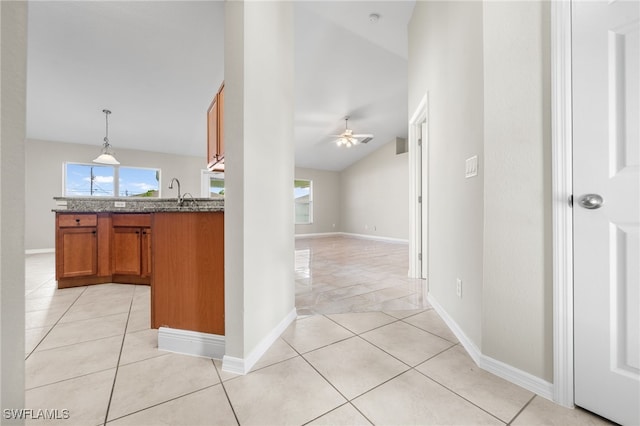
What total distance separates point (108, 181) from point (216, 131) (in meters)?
5.17

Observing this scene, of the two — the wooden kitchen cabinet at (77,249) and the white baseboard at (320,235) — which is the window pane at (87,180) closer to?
the wooden kitchen cabinet at (77,249)

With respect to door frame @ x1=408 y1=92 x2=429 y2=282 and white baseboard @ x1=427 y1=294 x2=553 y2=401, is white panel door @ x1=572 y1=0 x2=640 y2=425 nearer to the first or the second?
white baseboard @ x1=427 y1=294 x2=553 y2=401

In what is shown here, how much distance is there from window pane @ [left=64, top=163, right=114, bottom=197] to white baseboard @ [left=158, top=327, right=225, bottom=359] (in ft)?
19.4

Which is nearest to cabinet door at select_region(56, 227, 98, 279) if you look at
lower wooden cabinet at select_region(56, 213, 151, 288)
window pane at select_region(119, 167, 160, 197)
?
lower wooden cabinet at select_region(56, 213, 151, 288)

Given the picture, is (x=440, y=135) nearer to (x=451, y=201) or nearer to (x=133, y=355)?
(x=451, y=201)

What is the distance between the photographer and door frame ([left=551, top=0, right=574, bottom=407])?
1106 mm

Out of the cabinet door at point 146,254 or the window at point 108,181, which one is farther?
the window at point 108,181

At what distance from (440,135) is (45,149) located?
772 cm

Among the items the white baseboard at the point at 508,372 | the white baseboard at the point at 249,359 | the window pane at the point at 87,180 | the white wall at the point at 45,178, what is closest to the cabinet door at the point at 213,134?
the white baseboard at the point at 249,359

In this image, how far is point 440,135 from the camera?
2090 mm

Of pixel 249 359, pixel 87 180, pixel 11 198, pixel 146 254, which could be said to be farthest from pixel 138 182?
pixel 11 198

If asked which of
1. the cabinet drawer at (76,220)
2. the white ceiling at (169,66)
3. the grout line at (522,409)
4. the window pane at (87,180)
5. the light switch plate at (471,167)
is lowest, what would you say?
the grout line at (522,409)

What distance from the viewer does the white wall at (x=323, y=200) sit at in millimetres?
8922

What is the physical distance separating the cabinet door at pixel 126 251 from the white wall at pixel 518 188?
3.62 metres
